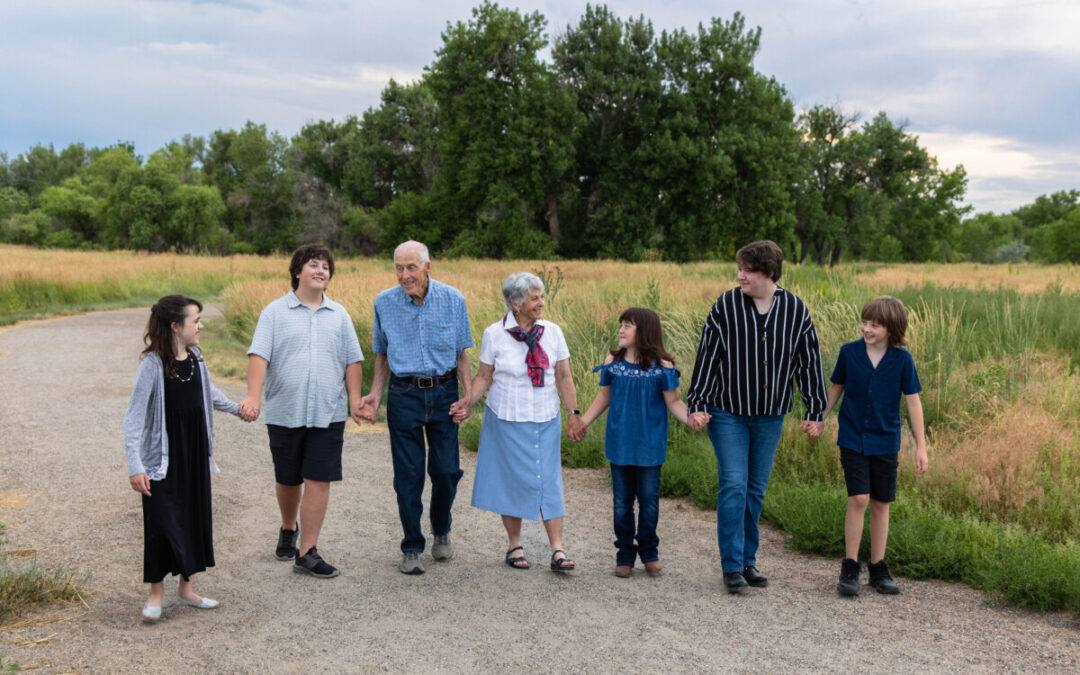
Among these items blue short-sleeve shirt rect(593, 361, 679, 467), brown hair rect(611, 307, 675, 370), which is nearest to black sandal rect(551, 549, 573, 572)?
blue short-sleeve shirt rect(593, 361, 679, 467)

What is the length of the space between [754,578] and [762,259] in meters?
1.81

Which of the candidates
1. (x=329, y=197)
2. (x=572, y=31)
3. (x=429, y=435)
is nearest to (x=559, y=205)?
(x=572, y=31)

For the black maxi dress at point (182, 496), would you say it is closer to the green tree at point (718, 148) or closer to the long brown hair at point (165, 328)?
the long brown hair at point (165, 328)

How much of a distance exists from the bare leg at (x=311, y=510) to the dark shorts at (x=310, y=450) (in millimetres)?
54

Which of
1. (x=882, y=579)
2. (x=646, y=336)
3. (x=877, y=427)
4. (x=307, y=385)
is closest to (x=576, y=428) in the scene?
(x=646, y=336)

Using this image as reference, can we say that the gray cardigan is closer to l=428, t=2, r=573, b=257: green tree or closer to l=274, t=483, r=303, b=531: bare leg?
l=274, t=483, r=303, b=531: bare leg

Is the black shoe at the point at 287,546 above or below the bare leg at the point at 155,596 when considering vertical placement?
below

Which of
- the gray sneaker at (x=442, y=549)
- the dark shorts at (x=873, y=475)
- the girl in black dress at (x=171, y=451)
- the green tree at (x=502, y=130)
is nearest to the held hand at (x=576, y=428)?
the gray sneaker at (x=442, y=549)

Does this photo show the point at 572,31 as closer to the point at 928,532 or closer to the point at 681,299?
the point at 681,299

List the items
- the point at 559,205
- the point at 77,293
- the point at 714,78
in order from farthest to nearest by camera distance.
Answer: the point at 559,205 < the point at 714,78 < the point at 77,293

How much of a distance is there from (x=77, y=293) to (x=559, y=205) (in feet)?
107

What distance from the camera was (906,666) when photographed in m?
3.73

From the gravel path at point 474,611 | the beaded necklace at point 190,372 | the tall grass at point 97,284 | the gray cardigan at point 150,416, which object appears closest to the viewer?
the gravel path at point 474,611

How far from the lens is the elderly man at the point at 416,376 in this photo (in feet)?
16.4
